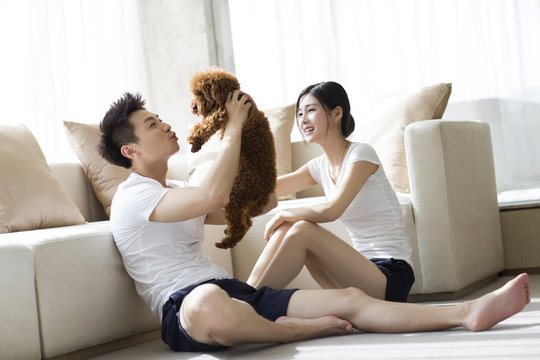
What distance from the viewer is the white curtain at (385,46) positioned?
3.65 meters

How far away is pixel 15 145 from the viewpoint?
278 centimetres

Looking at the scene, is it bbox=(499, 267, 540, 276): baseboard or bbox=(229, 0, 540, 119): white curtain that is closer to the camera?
bbox=(499, 267, 540, 276): baseboard

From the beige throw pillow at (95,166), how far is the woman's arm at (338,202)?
1158 mm

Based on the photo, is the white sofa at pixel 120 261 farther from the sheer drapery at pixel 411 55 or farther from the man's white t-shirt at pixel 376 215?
the sheer drapery at pixel 411 55

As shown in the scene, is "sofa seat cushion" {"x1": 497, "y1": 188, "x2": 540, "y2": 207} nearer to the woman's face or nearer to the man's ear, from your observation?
the woman's face

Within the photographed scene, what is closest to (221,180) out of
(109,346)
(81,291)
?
(81,291)

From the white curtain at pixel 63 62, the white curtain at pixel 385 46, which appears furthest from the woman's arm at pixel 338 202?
the white curtain at pixel 63 62

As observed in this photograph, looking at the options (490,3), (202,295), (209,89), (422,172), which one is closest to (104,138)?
(209,89)

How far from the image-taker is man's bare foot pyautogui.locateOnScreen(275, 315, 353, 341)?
1.90 m

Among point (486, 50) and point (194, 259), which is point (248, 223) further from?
point (486, 50)

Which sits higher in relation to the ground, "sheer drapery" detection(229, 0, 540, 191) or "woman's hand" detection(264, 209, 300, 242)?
"sheer drapery" detection(229, 0, 540, 191)

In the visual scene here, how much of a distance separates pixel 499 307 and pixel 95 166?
80.0 inches

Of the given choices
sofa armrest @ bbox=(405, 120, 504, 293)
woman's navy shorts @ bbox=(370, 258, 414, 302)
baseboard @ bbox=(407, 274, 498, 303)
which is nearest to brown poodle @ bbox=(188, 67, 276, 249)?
woman's navy shorts @ bbox=(370, 258, 414, 302)

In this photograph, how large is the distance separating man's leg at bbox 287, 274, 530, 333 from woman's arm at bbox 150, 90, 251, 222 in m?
0.38
